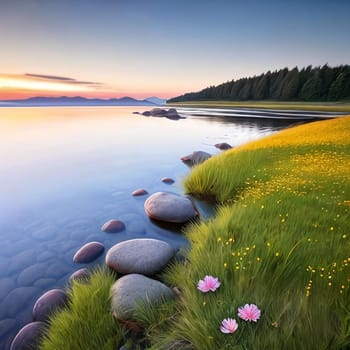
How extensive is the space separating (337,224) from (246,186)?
2.87m

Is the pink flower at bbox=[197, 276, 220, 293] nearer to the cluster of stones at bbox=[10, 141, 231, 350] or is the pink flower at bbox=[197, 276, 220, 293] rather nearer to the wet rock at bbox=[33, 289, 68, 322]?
the cluster of stones at bbox=[10, 141, 231, 350]

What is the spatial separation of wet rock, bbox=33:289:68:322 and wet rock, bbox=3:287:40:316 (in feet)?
1.03

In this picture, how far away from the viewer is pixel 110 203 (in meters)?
7.64

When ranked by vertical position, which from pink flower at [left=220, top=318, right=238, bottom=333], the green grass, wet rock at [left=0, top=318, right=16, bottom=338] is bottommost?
wet rock at [left=0, top=318, right=16, bottom=338]

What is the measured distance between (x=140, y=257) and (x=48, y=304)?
4.74ft

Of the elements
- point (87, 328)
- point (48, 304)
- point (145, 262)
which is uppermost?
point (87, 328)

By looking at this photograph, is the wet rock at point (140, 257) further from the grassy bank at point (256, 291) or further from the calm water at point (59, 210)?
the calm water at point (59, 210)

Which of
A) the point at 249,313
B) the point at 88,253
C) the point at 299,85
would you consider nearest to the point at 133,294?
the point at 249,313

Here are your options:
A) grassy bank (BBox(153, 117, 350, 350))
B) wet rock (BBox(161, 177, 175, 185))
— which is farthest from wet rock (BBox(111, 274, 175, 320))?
wet rock (BBox(161, 177, 175, 185))

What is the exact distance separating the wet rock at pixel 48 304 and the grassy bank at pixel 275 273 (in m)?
1.60

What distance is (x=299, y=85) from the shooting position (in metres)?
74.4

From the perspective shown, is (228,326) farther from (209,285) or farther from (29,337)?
(29,337)

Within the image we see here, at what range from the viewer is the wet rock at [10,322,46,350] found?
288 centimetres

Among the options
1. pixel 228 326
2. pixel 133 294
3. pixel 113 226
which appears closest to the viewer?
pixel 228 326
